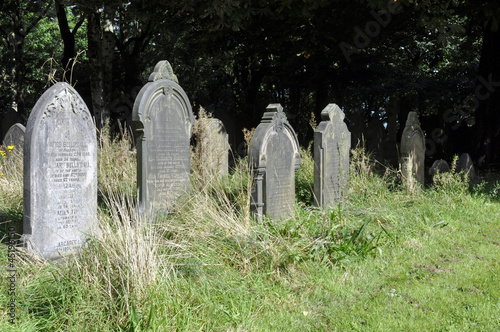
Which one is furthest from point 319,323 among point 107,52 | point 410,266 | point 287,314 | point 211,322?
point 107,52

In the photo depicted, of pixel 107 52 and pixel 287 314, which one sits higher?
pixel 107 52

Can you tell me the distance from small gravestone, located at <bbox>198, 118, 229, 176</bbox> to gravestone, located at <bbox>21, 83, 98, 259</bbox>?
1.84 meters

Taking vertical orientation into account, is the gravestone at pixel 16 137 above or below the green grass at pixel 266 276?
above

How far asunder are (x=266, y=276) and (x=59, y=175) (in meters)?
2.63

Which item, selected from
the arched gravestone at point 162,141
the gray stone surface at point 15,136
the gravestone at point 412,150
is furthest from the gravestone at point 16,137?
the gravestone at point 412,150

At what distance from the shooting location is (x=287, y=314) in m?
4.12

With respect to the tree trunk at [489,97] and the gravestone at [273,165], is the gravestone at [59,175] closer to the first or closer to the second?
the gravestone at [273,165]

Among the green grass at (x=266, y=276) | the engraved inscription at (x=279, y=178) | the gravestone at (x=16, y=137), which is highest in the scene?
the gravestone at (x=16, y=137)

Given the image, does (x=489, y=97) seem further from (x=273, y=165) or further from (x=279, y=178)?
(x=273, y=165)

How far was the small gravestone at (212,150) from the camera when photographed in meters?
8.02

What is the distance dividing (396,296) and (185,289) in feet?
6.52

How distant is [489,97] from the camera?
1308 centimetres

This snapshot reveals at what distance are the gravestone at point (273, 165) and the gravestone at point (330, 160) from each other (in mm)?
531

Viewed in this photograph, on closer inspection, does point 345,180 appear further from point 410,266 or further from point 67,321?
point 67,321
